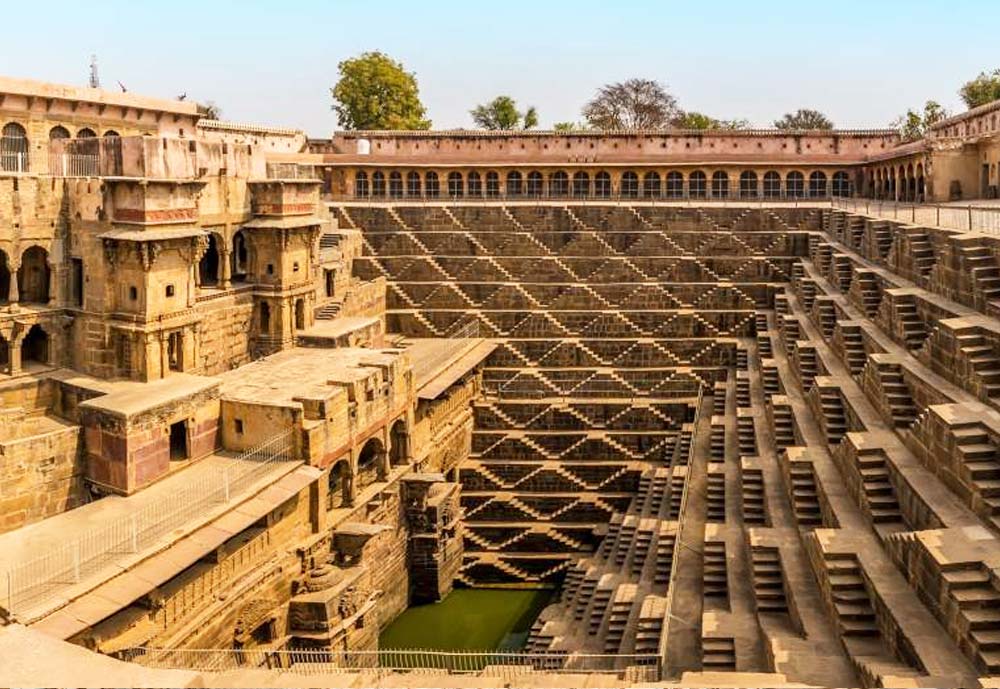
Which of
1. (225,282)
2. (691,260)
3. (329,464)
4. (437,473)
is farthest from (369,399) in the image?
(691,260)

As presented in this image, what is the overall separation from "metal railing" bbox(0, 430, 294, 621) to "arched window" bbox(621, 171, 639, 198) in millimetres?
22306

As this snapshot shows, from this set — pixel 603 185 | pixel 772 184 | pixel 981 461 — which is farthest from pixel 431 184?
pixel 981 461

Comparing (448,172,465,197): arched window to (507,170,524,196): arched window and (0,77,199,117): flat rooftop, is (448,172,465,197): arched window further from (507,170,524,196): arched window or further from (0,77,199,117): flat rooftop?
(0,77,199,117): flat rooftop

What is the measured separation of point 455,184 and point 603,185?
17.6 ft

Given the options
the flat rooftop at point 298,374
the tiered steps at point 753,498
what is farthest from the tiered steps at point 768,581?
the flat rooftop at point 298,374

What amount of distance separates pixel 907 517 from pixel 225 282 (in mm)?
15734

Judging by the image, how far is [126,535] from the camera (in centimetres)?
1415

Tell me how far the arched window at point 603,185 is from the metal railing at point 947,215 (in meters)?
8.97

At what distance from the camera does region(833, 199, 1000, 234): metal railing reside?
61.0ft

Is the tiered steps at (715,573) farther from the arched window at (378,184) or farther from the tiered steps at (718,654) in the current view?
the arched window at (378,184)

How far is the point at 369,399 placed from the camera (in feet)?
65.9

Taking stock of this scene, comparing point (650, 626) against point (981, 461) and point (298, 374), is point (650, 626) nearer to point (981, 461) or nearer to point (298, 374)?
point (981, 461)

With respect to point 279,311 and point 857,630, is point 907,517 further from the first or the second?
point 279,311

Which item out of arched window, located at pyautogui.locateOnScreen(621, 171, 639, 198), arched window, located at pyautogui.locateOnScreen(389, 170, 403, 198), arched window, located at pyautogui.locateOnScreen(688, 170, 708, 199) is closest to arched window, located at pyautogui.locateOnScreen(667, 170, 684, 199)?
arched window, located at pyautogui.locateOnScreen(688, 170, 708, 199)
